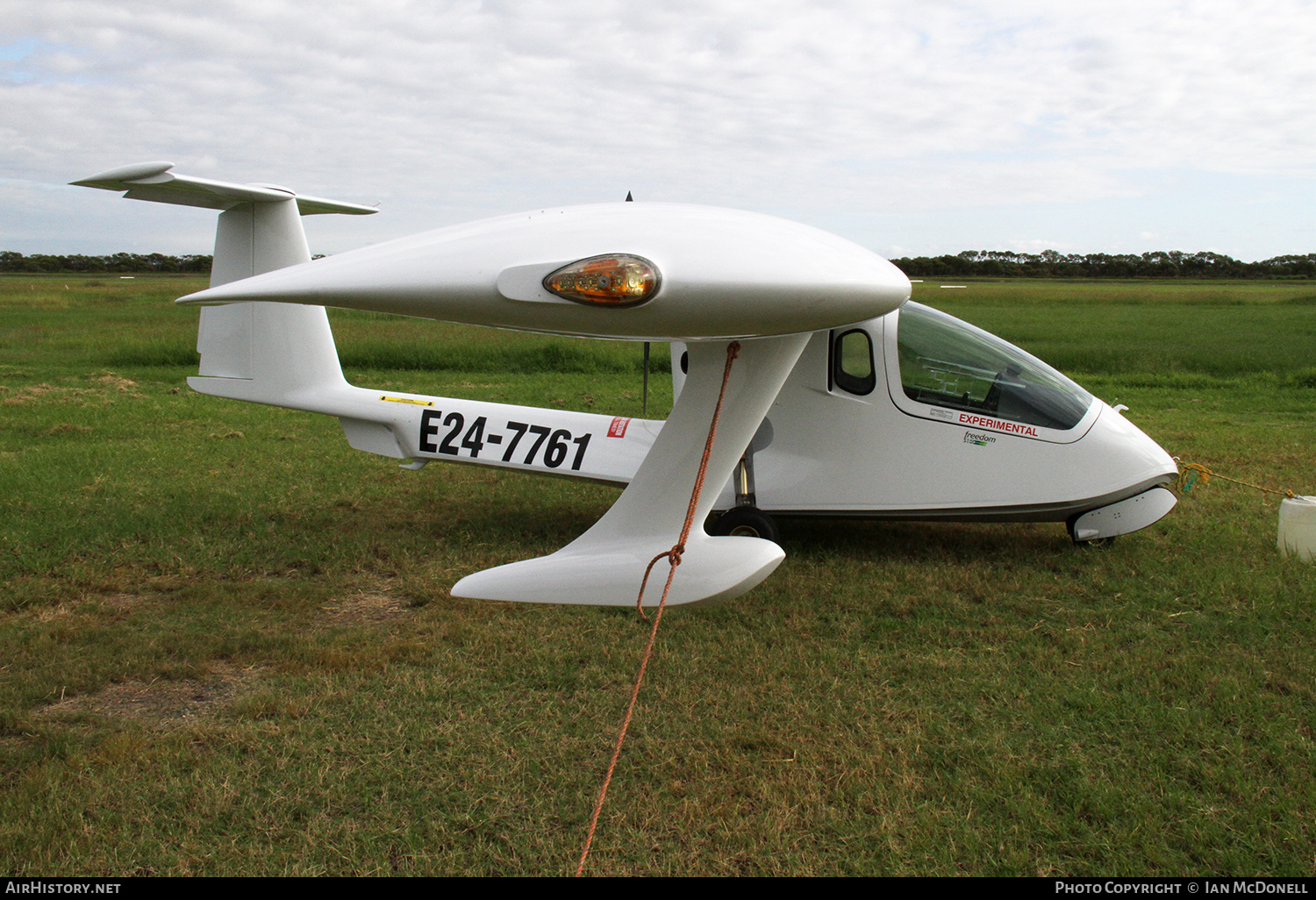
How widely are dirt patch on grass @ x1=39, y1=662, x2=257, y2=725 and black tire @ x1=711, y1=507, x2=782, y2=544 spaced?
2.83 metres

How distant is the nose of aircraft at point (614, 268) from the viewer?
2600mm

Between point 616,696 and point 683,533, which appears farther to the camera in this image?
point 616,696

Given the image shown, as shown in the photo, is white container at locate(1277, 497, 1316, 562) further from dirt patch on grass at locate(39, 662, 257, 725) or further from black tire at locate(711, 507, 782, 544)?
dirt patch on grass at locate(39, 662, 257, 725)

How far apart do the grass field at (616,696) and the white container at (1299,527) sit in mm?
151

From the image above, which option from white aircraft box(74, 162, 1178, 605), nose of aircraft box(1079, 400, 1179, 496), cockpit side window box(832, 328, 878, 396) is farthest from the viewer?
cockpit side window box(832, 328, 878, 396)

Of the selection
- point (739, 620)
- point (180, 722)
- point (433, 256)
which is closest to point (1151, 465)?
point (739, 620)

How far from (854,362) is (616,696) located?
290 centimetres

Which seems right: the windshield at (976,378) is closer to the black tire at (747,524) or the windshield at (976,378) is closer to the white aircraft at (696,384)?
the white aircraft at (696,384)

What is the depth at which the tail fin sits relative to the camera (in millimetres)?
6262

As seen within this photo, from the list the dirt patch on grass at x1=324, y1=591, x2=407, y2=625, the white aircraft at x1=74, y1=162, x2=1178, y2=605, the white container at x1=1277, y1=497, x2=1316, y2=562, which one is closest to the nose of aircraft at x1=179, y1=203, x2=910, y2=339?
the white aircraft at x1=74, y1=162, x2=1178, y2=605

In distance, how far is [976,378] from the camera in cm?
568

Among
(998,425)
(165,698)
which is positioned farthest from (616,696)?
(998,425)

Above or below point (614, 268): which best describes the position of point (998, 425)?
below

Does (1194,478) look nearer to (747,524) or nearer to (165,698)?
(747,524)
